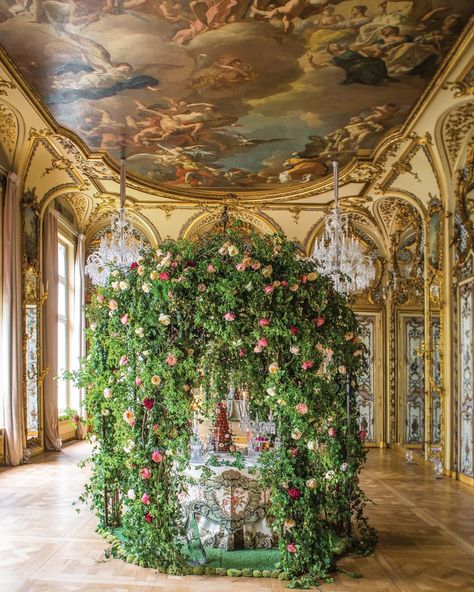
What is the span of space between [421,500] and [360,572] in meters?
2.99

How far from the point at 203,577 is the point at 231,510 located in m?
0.73

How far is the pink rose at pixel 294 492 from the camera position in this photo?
505 cm

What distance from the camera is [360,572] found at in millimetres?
5184

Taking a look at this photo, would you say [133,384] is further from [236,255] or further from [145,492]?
[236,255]

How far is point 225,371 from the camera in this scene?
5.41m

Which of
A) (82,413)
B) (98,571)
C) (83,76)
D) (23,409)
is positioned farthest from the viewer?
(82,413)

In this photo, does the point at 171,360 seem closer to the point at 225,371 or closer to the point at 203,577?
the point at 225,371

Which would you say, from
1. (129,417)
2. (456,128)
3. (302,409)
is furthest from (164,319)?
(456,128)

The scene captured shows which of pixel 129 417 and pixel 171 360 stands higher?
pixel 171 360

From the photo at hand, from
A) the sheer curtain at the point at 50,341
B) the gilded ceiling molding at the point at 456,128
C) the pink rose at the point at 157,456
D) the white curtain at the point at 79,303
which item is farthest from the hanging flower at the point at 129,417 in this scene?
the white curtain at the point at 79,303

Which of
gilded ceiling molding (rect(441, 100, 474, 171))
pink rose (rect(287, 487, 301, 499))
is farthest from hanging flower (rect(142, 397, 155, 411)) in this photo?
gilded ceiling molding (rect(441, 100, 474, 171))

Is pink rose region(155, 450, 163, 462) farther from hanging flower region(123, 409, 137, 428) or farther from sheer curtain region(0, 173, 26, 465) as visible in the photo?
sheer curtain region(0, 173, 26, 465)

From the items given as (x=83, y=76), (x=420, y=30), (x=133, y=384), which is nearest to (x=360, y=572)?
(x=133, y=384)

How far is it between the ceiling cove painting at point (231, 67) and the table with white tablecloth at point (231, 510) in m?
4.00
